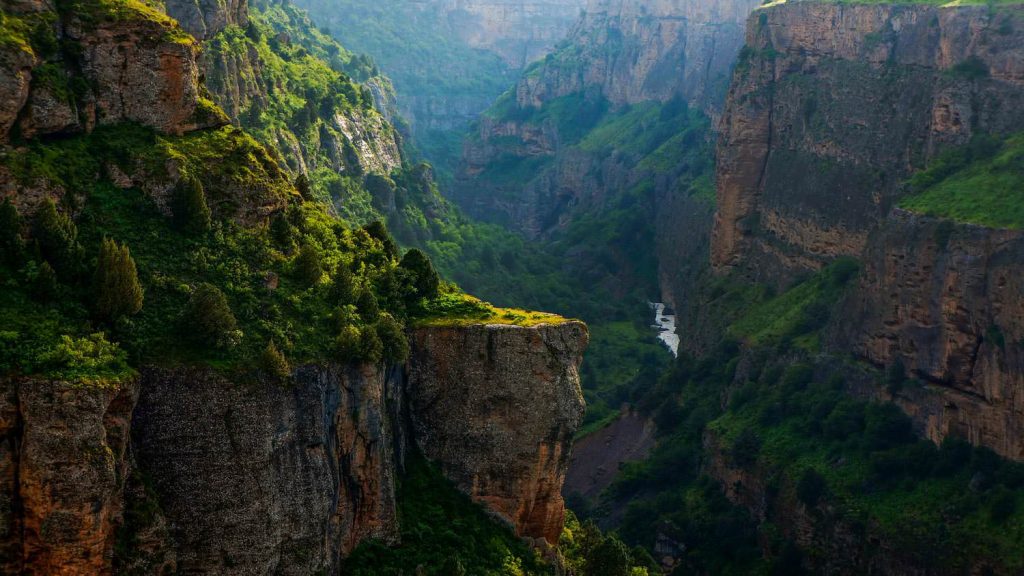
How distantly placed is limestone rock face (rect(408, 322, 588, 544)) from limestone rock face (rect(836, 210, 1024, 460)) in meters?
37.7

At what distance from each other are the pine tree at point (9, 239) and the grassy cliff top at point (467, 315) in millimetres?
18168

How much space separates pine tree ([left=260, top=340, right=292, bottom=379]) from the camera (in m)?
49.8

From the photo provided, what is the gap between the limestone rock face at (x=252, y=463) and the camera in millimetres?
47688

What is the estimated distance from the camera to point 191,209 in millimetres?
53781

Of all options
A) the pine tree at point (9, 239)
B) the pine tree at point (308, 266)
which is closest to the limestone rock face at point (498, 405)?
the pine tree at point (308, 266)

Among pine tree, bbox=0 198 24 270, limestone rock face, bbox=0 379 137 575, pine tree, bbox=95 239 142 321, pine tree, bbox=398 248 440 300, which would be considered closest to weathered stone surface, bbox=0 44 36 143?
pine tree, bbox=0 198 24 270

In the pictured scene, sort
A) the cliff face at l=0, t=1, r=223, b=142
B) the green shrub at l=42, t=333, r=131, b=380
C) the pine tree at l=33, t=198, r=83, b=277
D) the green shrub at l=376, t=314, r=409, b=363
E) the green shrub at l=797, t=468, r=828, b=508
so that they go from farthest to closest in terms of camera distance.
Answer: the green shrub at l=797, t=468, r=828, b=508 → the green shrub at l=376, t=314, r=409, b=363 → the cliff face at l=0, t=1, r=223, b=142 → the pine tree at l=33, t=198, r=83, b=277 → the green shrub at l=42, t=333, r=131, b=380

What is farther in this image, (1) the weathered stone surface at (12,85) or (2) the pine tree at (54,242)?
(1) the weathered stone surface at (12,85)

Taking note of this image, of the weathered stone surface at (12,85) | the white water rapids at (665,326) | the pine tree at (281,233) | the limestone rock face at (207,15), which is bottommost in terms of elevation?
the pine tree at (281,233)

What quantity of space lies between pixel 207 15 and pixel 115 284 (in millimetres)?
71506

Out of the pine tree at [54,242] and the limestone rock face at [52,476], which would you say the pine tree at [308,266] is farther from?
the limestone rock face at [52,476]

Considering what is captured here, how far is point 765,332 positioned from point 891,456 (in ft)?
95.7

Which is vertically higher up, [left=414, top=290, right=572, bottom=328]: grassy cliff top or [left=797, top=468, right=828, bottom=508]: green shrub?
[left=414, top=290, right=572, bottom=328]: grassy cliff top

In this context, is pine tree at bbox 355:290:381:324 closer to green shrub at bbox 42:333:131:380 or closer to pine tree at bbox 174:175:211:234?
pine tree at bbox 174:175:211:234
